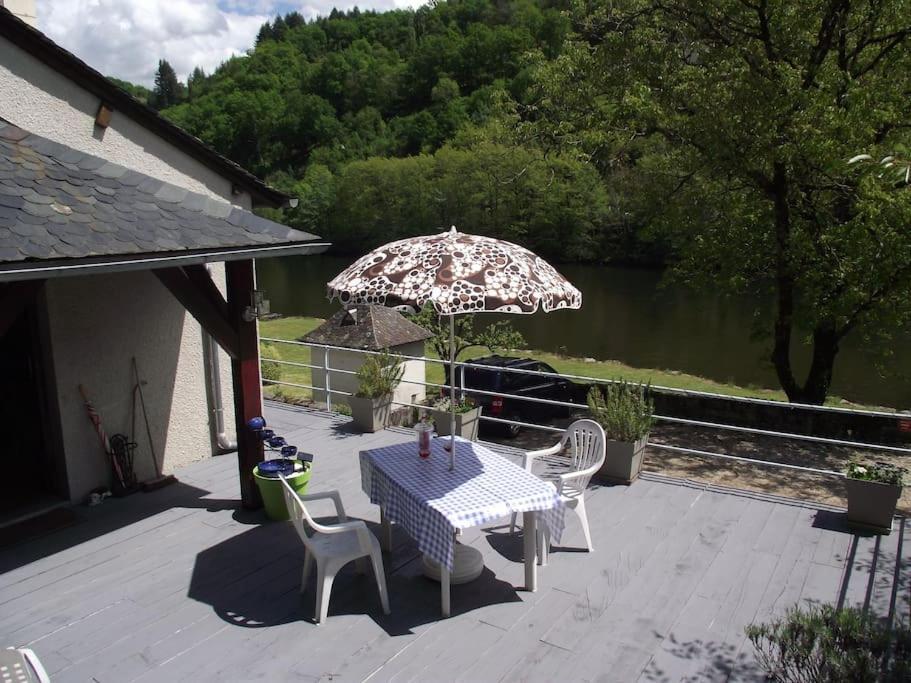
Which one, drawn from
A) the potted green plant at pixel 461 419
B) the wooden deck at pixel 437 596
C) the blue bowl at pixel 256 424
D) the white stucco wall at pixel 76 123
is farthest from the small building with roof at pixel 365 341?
the wooden deck at pixel 437 596

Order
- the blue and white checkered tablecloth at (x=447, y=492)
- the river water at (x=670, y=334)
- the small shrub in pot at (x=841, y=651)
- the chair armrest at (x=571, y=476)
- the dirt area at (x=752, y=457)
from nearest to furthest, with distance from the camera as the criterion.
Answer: the small shrub in pot at (x=841, y=651)
the blue and white checkered tablecloth at (x=447, y=492)
the chair armrest at (x=571, y=476)
the dirt area at (x=752, y=457)
the river water at (x=670, y=334)

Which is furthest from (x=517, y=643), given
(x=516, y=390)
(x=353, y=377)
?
(x=353, y=377)

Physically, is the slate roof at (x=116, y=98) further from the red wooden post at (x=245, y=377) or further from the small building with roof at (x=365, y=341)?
the small building with roof at (x=365, y=341)

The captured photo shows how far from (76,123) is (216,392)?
282 centimetres

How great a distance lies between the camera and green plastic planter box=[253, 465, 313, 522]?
5527 millimetres

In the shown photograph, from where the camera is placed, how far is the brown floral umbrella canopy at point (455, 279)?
4.05 meters

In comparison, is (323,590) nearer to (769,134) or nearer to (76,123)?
(76,123)

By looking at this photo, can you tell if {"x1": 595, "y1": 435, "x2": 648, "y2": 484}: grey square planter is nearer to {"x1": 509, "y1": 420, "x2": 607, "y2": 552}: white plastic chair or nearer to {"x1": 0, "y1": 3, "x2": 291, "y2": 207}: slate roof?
{"x1": 509, "y1": 420, "x2": 607, "y2": 552}: white plastic chair

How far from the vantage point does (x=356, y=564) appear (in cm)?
484

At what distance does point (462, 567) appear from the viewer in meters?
4.67

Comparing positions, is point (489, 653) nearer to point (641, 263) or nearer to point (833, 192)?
point (833, 192)

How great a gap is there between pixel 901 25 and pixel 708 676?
1050 centimetres

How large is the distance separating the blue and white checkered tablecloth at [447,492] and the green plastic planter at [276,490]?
2.35 ft

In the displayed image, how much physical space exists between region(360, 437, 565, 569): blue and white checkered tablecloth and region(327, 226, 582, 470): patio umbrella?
0.76 ft
